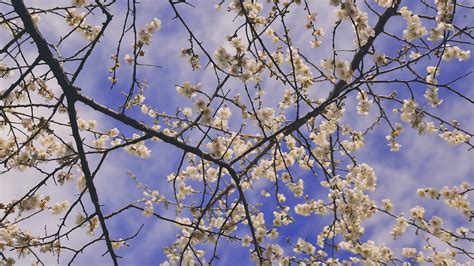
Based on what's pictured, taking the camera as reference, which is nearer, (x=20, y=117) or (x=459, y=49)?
(x=20, y=117)

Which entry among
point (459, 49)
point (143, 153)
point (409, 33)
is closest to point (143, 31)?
point (143, 153)

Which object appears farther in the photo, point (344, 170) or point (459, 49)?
point (344, 170)

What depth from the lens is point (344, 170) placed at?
5.48 metres

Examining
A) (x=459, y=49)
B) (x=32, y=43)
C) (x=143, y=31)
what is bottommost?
(x=32, y=43)

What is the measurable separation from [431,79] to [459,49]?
93 cm

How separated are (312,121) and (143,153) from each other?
6.73ft

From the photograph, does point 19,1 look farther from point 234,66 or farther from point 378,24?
point 378,24

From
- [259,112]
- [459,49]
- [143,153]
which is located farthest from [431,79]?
[143,153]

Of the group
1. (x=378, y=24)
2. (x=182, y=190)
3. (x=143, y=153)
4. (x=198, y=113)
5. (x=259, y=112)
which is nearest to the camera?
(x=198, y=113)

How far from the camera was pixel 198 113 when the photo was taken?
14.0 feet

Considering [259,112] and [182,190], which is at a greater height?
[182,190]

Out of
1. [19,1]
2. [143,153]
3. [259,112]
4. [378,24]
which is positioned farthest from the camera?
[143,153]

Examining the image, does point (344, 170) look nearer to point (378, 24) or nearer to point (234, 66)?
point (378, 24)

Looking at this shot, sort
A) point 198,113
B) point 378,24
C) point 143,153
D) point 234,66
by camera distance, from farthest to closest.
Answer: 1. point 143,153
2. point 378,24
3. point 198,113
4. point 234,66
